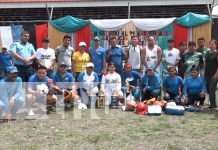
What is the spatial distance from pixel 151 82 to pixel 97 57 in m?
1.54

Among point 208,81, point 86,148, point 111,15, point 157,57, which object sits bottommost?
point 86,148

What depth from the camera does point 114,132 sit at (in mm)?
6770

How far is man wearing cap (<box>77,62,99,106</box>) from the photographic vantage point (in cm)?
920

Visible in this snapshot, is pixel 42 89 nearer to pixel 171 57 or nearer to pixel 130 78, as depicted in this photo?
pixel 130 78

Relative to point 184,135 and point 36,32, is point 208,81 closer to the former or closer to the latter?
point 184,135

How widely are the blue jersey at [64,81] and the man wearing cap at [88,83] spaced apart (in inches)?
13.2

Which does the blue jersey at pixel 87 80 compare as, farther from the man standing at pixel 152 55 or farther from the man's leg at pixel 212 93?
the man's leg at pixel 212 93

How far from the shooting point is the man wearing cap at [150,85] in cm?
944

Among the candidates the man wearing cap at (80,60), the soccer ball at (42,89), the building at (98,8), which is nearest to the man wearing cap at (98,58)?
the man wearing cap at (80,60)

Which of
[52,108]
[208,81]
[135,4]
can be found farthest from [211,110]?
[135,4]

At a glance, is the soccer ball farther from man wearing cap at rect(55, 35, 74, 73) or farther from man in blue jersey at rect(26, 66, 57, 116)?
man wearing cap at rect(55, 35, 74, 73)

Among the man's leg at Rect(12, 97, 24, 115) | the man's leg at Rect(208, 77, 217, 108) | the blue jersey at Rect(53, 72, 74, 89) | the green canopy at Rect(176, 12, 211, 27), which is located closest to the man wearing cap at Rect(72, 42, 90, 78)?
the blue jersey at Rect(53, 72, 74, 89)

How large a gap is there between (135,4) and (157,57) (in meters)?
8.38

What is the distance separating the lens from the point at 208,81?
9.24 meters
